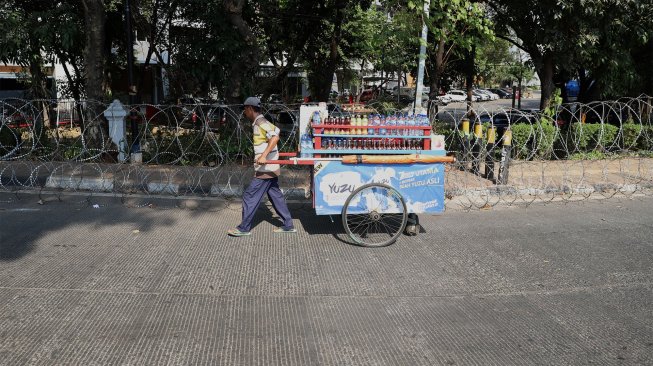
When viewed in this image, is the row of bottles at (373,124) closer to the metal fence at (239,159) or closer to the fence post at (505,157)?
the metal fence at (239,159)

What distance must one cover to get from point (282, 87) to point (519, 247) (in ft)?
38.7

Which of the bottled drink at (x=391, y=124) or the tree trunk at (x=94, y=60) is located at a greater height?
the tree trunk at (x=94, y=60)

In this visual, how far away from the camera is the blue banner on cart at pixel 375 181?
6.55 metres

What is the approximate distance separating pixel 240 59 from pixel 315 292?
881 cm

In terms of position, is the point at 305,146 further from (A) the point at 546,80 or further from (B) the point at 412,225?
(A) the point at 546,80

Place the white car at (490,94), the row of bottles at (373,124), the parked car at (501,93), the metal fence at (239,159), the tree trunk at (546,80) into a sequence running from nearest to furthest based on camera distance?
the row of bottles at (373,124)
the metal fence at (239,159)
the tree trunk at (546,80)
the white car at (490,94)
the parked car at (501,93)

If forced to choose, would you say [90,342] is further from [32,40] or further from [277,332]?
[32,40]

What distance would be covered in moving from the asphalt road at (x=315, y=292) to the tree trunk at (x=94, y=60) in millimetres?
4568

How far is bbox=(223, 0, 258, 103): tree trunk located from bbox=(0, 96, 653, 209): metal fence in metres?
0.44

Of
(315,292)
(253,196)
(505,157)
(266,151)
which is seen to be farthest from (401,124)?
(505,157)

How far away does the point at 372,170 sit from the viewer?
21.5ft

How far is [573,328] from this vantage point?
4641mm

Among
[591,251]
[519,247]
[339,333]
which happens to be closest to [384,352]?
[339,333]

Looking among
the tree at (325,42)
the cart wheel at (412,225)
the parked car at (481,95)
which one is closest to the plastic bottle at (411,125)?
the cart wheel at (412,225)
